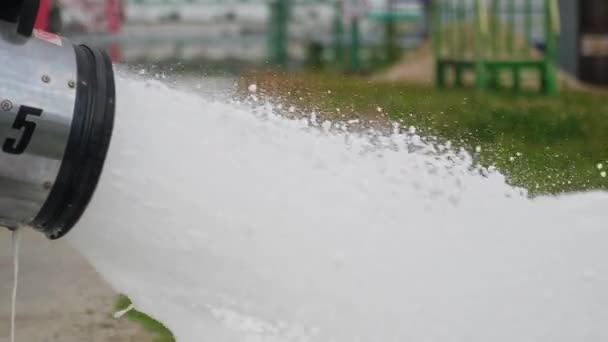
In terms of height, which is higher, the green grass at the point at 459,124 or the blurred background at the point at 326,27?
the green grass at the point at 459,124

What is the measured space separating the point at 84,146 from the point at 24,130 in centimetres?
7

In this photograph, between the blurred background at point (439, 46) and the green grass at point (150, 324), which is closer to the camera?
the green grass at point (150, 324)

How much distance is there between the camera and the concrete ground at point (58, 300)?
1.98 m

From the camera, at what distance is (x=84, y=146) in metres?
1.31

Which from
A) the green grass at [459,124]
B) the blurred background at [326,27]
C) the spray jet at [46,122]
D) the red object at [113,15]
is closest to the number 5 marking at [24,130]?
the spray jet at [46,122]

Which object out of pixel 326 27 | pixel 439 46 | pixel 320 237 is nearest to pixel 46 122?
pixel 320 237

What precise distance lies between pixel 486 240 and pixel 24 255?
1247 millimetres

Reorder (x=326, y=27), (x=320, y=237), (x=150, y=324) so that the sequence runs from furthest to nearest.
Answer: (x=326, y=27) → (x=150, y=324) → (x=320, y=237)

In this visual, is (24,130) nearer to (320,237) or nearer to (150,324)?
(320,237)

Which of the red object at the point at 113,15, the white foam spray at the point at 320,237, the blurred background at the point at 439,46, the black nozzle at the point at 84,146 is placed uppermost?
the black nozzle at the point at 84,146

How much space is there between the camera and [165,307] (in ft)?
5.11

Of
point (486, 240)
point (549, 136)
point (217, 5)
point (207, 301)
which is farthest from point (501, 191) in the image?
point (217, 5)

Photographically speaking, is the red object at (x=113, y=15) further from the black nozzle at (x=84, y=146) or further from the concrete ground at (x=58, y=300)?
the black nozzle at (x=84, y=146)

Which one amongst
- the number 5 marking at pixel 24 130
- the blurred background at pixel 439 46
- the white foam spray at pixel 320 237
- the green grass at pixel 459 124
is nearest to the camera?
the number 5 marking at pixel 24 130
